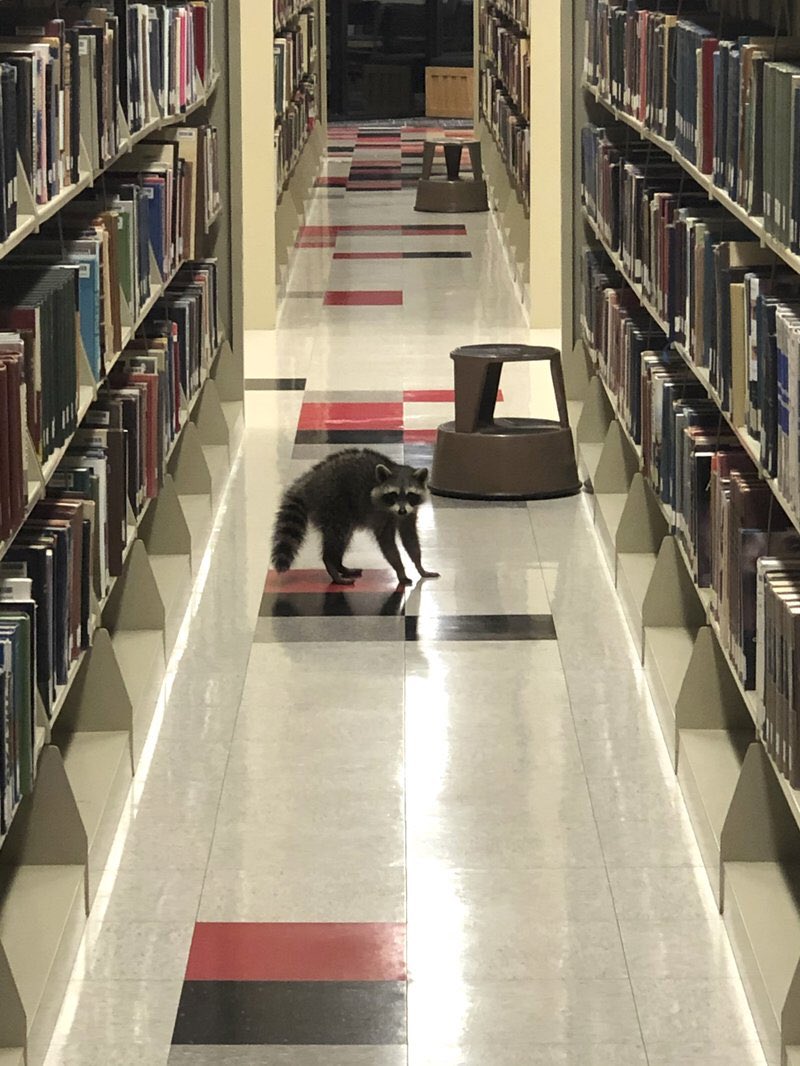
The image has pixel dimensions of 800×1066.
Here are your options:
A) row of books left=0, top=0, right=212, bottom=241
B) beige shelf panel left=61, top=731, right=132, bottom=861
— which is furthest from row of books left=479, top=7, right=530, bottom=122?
beige shelf panel left=61, top=731, right=132, bottom=861

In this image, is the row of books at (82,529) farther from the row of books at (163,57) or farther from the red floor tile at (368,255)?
the red floor tile at (368,255)

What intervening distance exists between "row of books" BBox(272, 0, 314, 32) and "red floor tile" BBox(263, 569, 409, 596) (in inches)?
278

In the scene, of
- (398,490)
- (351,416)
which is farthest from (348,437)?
(398,490)

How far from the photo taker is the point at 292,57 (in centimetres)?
1283

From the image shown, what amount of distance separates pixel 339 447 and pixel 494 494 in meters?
0.94

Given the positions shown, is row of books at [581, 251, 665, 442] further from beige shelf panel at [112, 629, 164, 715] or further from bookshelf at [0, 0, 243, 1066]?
beige shelf panel at [112, 629, 164, 715]

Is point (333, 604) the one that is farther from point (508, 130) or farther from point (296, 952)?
point (508, 130)

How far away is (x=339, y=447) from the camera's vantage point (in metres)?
6.86

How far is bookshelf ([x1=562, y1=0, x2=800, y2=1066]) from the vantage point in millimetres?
3027

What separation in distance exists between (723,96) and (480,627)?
167cm

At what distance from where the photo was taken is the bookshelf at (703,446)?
9.93 feet

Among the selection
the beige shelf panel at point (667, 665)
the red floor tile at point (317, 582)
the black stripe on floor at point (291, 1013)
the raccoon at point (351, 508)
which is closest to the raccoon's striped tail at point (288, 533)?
the raccoon at point (351, 508)

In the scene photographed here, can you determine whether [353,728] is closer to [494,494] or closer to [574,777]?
[574,777]

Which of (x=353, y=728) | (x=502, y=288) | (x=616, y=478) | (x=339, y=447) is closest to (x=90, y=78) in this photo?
(x=353, y=728)
